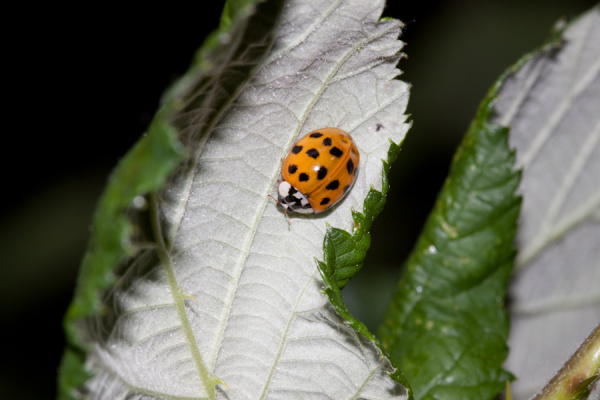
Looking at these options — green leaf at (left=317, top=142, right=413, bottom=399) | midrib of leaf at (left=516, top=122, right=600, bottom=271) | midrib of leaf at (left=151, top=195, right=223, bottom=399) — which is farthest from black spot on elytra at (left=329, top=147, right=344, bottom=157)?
midrib of leaf at (left=516, top=122, right=600, bottom=271)

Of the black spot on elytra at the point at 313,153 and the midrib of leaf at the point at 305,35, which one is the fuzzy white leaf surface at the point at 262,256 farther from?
the black spot on elytra at the point at 313,153

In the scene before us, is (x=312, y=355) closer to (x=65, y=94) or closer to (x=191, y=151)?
(x=191, y=151)

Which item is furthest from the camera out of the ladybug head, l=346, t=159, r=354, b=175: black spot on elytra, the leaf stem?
l=346, t=159, r=354, b=175: black spot on elytra

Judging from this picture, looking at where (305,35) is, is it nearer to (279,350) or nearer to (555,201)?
(279,350)

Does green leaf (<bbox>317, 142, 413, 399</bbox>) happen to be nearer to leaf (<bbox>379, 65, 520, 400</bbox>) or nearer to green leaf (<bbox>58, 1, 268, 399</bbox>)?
leaf (<bbox>379, 65, 520, 400</bbox>)

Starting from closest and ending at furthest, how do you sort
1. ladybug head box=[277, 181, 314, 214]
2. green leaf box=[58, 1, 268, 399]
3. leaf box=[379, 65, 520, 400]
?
green leaf box=[58, 1, 268, 399], ladybug head box=[277, 181, 314, 214], leaf box=[379, 65, 520, 400]
